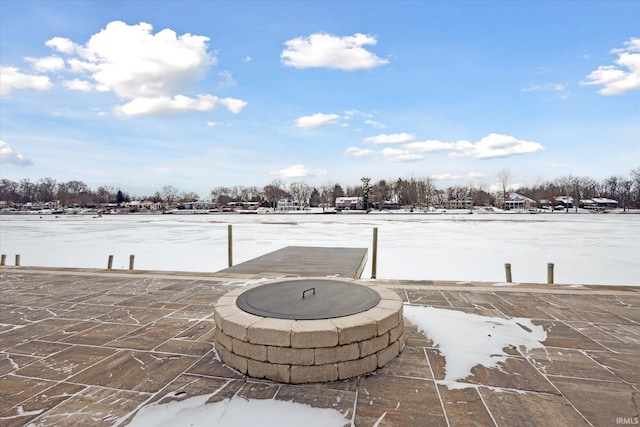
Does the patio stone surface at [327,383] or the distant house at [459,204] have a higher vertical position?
the distant house at [459,204]

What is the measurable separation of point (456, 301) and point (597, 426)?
9.86 feet

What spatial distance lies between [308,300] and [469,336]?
199 centimetres

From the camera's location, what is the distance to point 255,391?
9.38ft

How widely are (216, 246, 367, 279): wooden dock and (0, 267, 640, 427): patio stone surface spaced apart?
3.32m

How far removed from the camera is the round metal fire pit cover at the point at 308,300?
3.39 metres

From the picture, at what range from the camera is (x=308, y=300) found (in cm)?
382

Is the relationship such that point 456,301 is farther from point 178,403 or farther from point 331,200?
point 331,200

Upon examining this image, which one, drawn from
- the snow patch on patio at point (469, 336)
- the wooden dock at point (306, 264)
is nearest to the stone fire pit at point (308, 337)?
the snow patch on patio at point (469, 336)

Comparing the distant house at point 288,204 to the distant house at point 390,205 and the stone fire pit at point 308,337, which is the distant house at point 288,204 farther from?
the stone fire pit at point 308,337

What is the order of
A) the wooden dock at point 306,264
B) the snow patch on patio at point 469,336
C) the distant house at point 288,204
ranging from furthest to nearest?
the distant house at point 288,204 < the wooden dock at point 306,264 < the snow patch on patio at point 469,336

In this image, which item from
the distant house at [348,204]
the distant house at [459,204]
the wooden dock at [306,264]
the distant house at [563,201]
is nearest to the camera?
the wooden dock at [306,264]

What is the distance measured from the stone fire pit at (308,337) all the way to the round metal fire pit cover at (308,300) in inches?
0.4

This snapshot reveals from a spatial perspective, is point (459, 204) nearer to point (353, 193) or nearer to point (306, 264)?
point (353, 193)

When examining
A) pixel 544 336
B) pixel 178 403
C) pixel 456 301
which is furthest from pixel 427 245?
pixel 178 403
